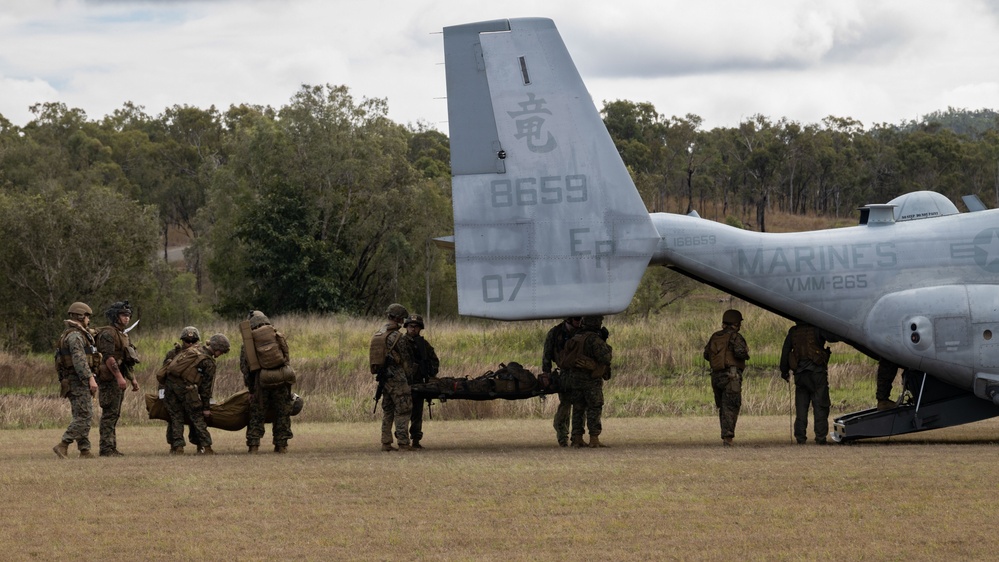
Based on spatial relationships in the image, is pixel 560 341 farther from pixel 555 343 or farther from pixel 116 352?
pixel 116 352

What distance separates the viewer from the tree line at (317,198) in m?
42.3

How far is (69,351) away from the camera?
50.4 feet

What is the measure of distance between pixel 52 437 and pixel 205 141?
83.2 m

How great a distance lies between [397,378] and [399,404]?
357 mm

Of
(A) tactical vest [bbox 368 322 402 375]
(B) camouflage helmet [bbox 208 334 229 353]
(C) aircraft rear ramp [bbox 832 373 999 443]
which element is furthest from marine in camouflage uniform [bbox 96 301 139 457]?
(C) aircraft rear ramp [bbox 832 373 999 443]

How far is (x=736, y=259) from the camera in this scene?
54.6 ft

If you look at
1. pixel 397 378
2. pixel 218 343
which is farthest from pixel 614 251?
pixel 218 343

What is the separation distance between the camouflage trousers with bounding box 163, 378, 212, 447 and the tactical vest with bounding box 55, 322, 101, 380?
102 centimetres

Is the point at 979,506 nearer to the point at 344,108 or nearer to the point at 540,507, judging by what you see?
the point at 540,507

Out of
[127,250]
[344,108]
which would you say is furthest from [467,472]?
[344,108]

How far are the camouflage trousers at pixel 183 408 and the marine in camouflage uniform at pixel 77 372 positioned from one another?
986mm

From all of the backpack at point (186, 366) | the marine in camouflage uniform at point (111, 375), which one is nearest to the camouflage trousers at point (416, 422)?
the backpack at point (186, 366)

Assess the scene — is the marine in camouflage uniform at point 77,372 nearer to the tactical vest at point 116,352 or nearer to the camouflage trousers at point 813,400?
the tactical vest at point 116,352

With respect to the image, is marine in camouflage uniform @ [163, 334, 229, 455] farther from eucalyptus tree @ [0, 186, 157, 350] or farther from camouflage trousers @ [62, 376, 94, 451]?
eucalyptus tree @ [0, 186, 157, 350]
